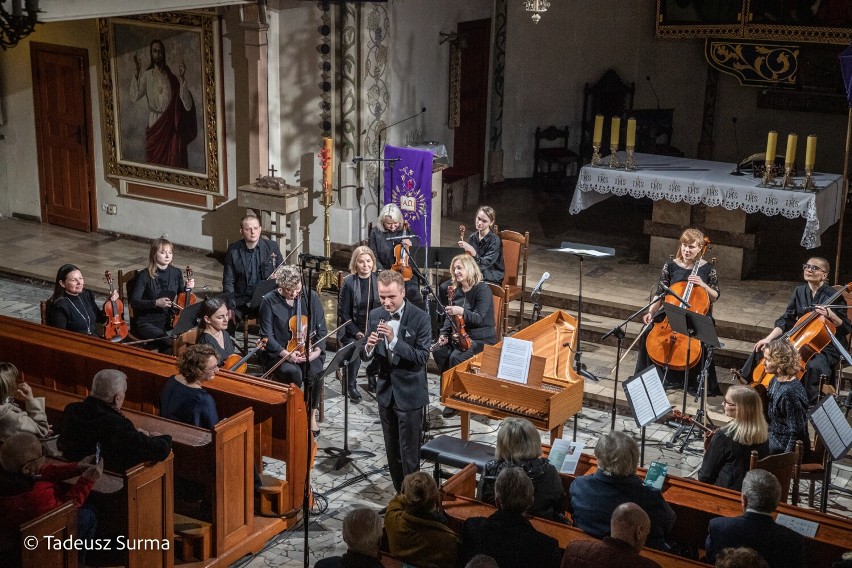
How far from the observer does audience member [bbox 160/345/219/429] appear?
6402 mm

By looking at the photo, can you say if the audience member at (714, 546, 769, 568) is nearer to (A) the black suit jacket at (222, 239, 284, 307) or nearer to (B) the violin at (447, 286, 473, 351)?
(B) the violin at (447, 286, 473, 351)

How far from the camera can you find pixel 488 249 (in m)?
9.83

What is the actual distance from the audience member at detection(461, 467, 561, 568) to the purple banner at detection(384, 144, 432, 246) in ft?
20.6

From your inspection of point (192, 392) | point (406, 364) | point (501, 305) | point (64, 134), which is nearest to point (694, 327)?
point (501, 305)

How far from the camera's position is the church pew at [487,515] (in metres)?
5.04

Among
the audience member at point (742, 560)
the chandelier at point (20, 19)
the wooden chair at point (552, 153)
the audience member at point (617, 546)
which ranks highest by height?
the chandelier at point (20, 19)

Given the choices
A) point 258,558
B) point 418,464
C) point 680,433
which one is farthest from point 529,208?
point 258,558

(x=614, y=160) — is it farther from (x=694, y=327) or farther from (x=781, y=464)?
(x=781, y=464)

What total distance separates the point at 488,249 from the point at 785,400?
3646mm

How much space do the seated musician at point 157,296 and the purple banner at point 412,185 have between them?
2.96m

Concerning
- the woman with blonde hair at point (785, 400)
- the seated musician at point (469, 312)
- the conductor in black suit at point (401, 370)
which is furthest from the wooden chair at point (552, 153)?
the woman with blonde hair at point (785, 400)

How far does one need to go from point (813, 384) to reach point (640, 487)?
3.09 metres

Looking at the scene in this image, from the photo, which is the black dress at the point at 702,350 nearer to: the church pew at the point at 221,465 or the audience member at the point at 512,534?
the church pew at the point at 221,465

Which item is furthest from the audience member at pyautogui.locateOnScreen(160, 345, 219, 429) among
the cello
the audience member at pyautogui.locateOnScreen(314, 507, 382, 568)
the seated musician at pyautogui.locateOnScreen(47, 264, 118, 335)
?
the cello
